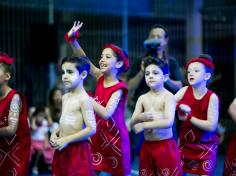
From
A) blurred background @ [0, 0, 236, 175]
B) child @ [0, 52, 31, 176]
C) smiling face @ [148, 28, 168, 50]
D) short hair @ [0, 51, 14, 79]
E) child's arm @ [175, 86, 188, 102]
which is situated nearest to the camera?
child @ [0, 52, 31, 176]

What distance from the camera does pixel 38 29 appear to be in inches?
365

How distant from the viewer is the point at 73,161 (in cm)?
461

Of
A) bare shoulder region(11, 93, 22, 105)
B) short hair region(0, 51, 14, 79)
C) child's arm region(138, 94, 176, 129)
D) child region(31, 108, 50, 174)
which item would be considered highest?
short hair region(0, 51, 14, 79)

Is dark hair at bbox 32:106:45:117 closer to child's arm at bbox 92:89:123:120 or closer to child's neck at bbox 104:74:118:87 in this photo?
child's neck at bbox 104:74:118:87

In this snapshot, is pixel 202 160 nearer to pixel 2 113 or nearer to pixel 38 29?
pixel 2 113

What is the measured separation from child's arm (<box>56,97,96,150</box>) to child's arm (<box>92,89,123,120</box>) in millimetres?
230

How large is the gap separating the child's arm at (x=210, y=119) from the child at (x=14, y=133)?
1440mm

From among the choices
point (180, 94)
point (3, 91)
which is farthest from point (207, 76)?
point (3, 91)

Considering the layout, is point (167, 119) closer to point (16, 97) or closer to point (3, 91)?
point (16, 97)

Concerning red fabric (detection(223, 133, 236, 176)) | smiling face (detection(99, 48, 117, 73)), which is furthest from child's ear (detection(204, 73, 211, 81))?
smiling face (detection(99, 48, 117, 73))

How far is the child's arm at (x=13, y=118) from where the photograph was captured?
195 inches

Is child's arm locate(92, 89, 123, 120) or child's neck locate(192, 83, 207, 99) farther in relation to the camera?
child's neck locate(192, 83, 207, 99)

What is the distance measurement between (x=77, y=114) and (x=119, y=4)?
5.29 metres

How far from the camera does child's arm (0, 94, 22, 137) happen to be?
195 inches
